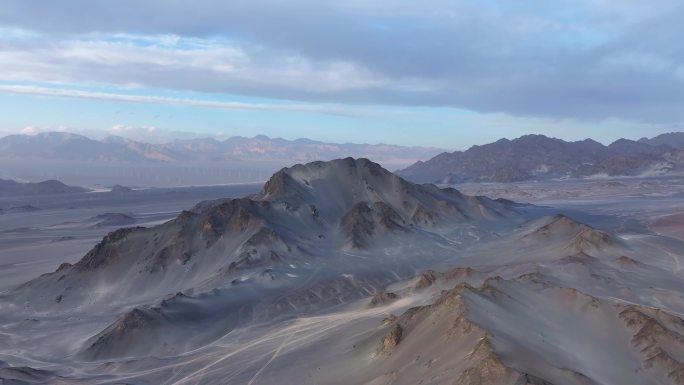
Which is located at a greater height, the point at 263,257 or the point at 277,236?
the point at 277,236

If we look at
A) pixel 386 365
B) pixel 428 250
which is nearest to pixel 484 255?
pixel 428 250

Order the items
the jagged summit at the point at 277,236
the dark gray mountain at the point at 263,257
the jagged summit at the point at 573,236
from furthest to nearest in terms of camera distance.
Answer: the jagged summit at the point at 573,236, the jagged summit at the point at 277,236, the dark gray mountain at the point at 263,257

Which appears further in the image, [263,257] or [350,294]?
[263,257]

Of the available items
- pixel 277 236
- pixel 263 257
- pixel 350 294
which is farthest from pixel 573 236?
pixel 263 257

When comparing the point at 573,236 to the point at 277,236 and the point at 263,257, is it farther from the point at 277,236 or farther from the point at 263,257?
the point at 263,257

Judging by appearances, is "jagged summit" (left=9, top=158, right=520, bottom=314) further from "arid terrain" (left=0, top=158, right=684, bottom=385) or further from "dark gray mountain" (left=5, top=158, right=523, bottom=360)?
"arid terrain" (left=0, top=158, right=684, bottom=385)

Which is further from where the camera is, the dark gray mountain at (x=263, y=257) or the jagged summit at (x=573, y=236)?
the jagged summit at (x=573, y=236)

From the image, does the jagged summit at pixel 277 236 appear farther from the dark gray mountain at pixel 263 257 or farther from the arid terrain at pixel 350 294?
the arid terrain at pixel 350 294

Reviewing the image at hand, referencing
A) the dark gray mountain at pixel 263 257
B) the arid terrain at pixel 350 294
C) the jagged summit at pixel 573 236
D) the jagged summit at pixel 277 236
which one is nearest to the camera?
the arid terrain at pixel 350 294

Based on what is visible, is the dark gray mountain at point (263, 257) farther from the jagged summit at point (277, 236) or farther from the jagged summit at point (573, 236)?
the jagged summit at point (573, 236)

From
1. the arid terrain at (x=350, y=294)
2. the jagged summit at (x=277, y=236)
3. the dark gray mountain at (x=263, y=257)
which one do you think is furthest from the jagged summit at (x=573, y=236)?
the jagged summit at (x=277, y=236)

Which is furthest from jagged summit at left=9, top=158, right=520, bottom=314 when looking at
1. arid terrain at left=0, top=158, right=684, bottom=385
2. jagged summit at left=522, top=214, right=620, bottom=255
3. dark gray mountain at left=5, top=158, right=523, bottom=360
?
jagged summit at left=522, top=214, right=620, bottom=255

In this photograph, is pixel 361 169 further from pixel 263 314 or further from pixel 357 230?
pixel 263 314
